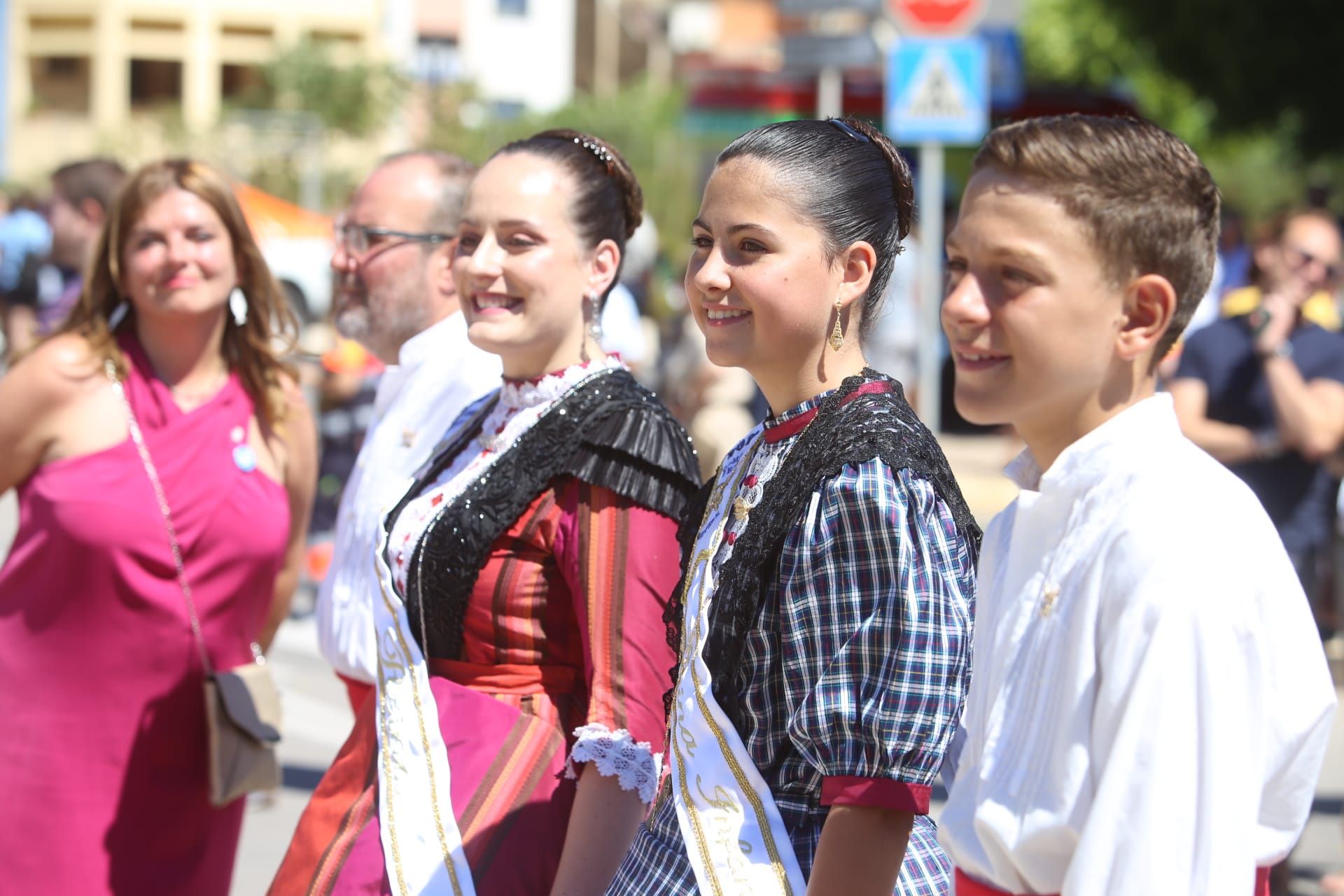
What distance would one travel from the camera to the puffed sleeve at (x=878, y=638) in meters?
1.98

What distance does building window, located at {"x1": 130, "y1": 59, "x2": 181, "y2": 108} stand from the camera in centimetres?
4425

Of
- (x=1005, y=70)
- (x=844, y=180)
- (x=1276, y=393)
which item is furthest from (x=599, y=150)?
(x=1005, y=70)

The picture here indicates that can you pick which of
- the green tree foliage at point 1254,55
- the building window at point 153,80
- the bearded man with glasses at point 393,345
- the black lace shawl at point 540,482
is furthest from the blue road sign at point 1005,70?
the building window at point 153,80

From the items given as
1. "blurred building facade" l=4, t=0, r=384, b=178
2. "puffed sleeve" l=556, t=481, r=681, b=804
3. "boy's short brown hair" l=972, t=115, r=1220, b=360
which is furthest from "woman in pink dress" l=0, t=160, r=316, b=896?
"blurred building facade" l=4, t=0, r=384, b=178

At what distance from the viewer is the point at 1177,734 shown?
161 centimetres

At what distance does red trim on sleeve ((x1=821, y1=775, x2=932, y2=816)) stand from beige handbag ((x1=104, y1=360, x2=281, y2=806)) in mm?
1988

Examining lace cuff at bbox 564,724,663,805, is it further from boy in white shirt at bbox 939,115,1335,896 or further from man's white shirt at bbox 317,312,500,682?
man's white shirt at bbox 317,312,500,682

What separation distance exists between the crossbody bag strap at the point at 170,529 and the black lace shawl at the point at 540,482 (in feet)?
3.62

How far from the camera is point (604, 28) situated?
2308 inches

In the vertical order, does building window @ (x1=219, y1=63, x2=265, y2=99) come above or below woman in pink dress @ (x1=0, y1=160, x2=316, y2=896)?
above

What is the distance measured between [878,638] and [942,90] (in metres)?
7.81

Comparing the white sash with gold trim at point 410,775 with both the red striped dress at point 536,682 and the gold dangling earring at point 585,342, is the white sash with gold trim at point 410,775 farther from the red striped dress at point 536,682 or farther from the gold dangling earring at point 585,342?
the gold dangling earring at point 585,342

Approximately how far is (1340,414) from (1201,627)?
435 centimetres

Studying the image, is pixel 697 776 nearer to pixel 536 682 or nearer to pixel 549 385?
pixel 536 682
